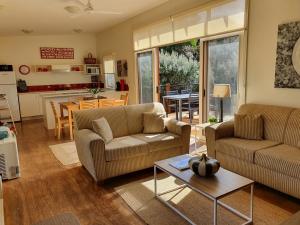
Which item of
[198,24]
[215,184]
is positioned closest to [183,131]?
[215,184]

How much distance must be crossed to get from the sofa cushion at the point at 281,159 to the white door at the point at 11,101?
680cm

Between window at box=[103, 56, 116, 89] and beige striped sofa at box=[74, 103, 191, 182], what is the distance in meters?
3.88

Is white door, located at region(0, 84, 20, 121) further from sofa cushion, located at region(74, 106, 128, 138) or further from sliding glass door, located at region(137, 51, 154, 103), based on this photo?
sofa cushion, located at region(74, 106, 128, 138)

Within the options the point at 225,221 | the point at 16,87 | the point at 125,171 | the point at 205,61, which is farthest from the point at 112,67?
the point at 225,221

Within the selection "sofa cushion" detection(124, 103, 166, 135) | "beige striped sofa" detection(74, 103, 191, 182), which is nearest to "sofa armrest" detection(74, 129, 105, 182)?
"beige striped sofa" detection(74, 103, 191, 182)

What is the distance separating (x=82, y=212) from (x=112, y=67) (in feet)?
18.5

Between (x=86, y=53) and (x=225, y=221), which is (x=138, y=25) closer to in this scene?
(x=86, y=53)

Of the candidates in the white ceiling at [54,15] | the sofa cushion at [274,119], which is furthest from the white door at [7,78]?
the sofa cushion at [274,119]

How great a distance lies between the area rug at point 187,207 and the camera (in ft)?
7.32

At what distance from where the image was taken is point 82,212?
2432 millimetres

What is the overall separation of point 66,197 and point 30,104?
553cm

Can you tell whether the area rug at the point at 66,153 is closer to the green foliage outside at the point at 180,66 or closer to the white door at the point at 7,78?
the white door at the point at 7,78

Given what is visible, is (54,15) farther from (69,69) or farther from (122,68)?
(69,69)

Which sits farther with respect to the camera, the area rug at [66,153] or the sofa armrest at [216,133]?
the area rug at [66,153]
